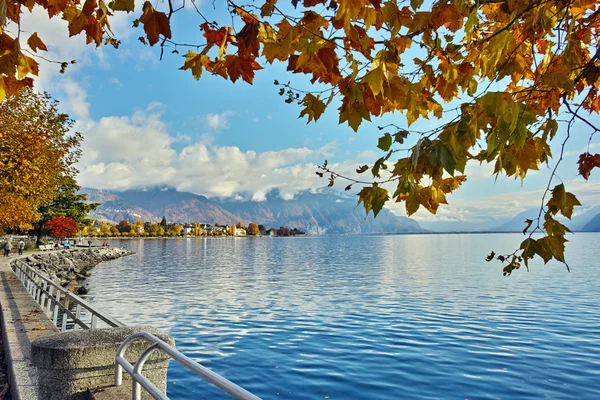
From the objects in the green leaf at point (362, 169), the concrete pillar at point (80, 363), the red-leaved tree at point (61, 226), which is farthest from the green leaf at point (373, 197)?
the red-leaved tree at point (61, 226)

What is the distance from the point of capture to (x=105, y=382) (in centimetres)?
529

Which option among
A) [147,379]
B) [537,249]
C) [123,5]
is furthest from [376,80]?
[147,379]

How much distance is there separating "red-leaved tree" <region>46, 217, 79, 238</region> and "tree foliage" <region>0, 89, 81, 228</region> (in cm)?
5479

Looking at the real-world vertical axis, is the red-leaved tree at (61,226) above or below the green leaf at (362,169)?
above

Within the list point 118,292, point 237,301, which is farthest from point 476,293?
point 118,292

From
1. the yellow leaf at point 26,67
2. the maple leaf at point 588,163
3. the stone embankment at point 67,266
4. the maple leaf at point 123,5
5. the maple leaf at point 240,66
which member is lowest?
the stone embankment at point 67,266

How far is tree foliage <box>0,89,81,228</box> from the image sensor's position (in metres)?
18.2

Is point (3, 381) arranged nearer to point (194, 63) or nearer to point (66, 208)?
point (194, 63)

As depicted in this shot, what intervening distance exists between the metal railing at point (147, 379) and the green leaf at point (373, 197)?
1292 millimetres

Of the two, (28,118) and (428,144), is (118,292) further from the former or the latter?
(428,144)

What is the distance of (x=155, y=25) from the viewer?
9.28 feet

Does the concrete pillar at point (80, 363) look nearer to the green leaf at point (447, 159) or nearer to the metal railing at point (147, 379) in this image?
the metal railing at point (147, 379)

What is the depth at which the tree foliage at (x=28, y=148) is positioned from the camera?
18.2 metres

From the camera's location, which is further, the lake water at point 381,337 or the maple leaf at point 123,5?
the lake water at point 381,337
